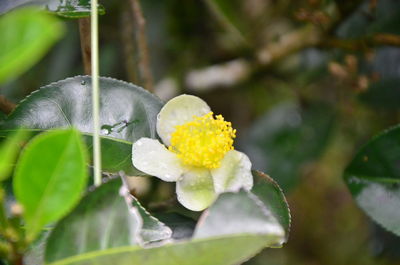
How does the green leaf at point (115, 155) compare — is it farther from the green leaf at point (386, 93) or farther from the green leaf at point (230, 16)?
the green leaf at point (386, 93)

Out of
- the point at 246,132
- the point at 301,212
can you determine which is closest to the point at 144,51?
the point at 246,132

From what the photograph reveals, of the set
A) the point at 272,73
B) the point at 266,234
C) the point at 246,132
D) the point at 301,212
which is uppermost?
the point at 266,234

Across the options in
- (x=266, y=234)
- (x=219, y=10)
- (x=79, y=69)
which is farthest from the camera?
(x=79, y=69)

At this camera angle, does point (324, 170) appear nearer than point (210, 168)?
No

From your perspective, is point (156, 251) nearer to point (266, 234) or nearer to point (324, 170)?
point (266, 234)

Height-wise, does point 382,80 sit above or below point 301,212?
above

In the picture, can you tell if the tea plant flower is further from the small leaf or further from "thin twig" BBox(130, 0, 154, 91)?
"thin twig" BBox(130, 0, 154, 91)

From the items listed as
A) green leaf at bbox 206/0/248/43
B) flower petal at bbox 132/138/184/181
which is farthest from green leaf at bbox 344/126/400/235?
green leaf at bbox 206/0/248/43

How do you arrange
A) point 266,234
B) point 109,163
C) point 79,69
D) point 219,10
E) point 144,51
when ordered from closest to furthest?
point 266,234 → point 109,163 → point 144,51 → point 219,10 → point 79,69
